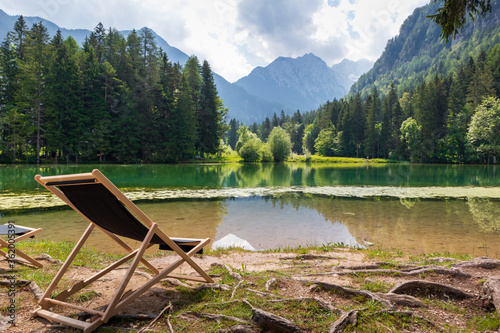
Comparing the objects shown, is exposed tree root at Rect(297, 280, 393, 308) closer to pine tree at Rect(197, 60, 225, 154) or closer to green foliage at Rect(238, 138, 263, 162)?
pine tree at Rect(197, 60, 225, 154)

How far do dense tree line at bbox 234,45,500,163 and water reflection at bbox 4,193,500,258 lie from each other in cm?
4720

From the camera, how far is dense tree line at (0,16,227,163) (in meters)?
38.3

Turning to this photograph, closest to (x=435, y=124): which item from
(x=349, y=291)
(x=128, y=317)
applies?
(x=349, y=291)

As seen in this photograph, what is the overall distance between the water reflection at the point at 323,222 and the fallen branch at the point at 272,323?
4.92 m

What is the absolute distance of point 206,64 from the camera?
59844 millimetres

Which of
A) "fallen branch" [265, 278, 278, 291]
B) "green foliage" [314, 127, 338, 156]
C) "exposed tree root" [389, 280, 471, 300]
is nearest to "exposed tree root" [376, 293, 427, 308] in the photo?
"exposed tree root" [389, 280, 471, 300]

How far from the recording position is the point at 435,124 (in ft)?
201

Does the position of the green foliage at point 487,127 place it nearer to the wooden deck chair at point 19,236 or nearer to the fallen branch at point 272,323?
the fallen branch at point 272,323

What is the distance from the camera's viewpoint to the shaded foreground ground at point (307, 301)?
2.66m

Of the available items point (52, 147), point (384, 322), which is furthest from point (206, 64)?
point (384, 322)

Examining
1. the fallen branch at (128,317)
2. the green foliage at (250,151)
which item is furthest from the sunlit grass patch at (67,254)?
the green foliage at (250,151)

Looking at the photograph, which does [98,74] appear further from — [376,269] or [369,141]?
[369,141]

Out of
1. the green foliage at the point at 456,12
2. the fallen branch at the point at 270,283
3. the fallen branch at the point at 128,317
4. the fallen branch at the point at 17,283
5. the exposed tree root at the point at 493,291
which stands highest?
the green foliage at the point at 456,12

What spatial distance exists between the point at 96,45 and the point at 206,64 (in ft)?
68.4
